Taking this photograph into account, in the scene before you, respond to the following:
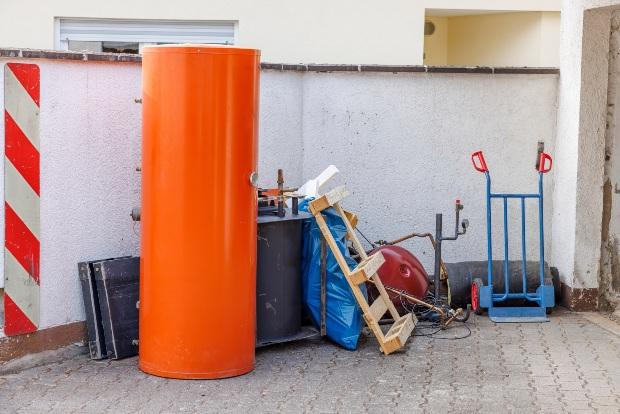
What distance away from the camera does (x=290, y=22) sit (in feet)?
48.2

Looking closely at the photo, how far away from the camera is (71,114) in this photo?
7355 mm

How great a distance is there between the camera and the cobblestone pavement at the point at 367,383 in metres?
6.51

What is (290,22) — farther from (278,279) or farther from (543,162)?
(278,279)

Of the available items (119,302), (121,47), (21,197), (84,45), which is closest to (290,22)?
(121,47)

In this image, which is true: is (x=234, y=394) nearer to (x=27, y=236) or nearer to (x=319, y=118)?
(x=27, y=236)

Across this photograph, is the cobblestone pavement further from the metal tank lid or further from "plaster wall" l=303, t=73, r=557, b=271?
the metal tank lid

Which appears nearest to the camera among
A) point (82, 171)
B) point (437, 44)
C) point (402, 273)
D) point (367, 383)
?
point (367, 383)

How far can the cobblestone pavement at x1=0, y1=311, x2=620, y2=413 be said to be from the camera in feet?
21.4

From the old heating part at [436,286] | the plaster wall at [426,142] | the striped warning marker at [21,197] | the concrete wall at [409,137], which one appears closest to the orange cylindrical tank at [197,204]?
the striped warning marker at [21,197]

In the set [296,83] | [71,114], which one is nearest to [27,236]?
[71,114]

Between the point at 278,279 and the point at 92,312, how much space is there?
1.20m

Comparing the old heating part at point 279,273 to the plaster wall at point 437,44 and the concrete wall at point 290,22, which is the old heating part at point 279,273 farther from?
the plaster wall at point 437,44

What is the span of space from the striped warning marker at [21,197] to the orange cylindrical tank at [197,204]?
657 millimetres

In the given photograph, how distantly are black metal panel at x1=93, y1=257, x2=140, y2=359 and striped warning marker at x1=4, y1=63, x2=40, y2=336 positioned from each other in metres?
0.40
